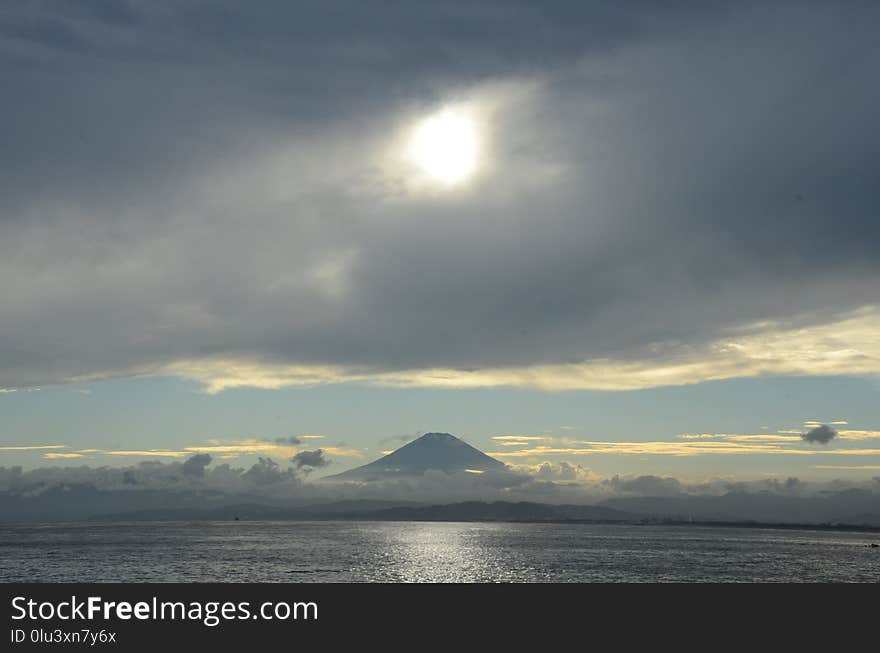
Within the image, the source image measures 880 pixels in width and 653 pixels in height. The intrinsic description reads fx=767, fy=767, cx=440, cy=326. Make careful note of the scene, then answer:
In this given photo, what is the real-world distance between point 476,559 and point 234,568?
61.7m

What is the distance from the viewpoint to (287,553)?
192 metres
